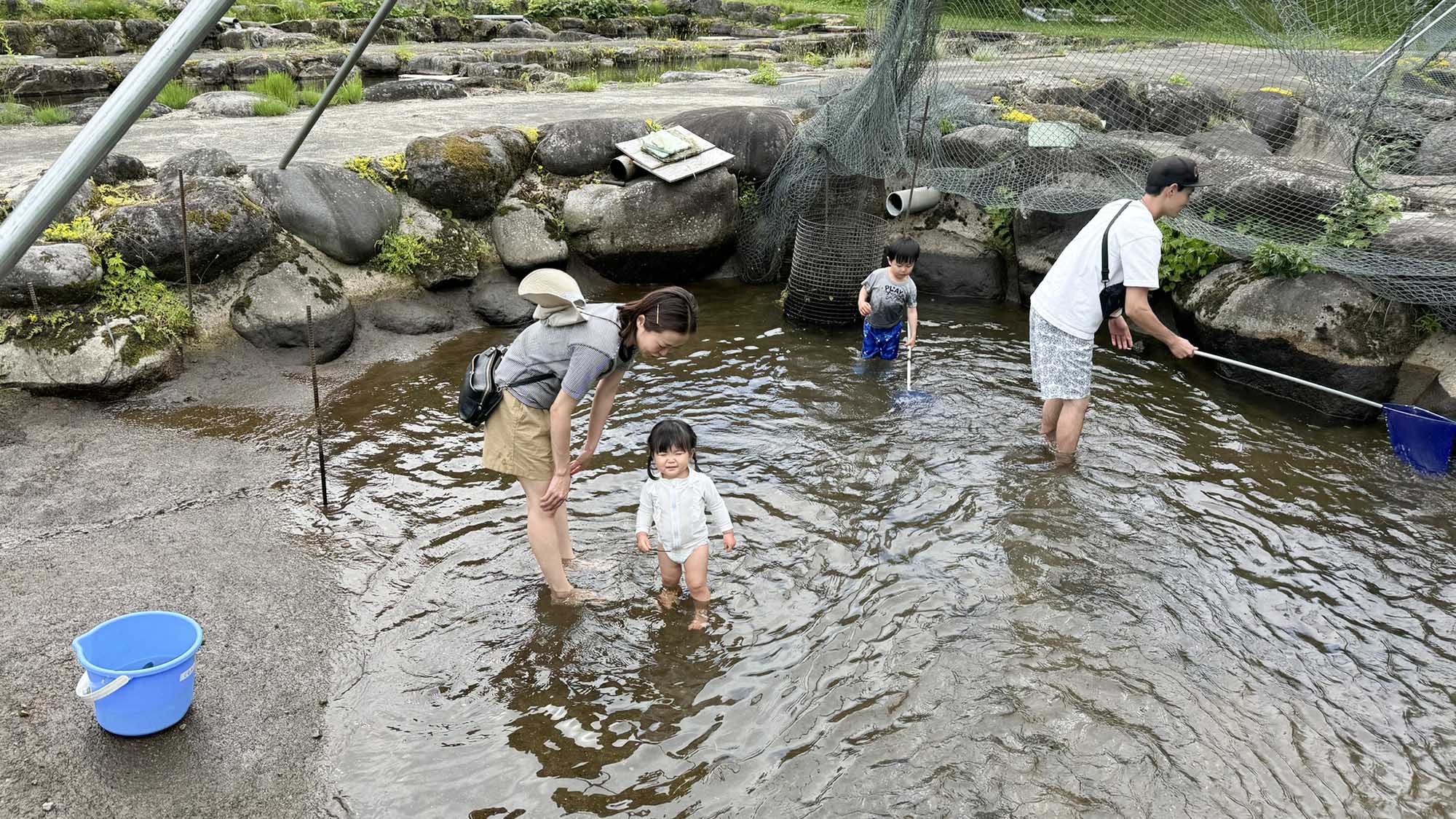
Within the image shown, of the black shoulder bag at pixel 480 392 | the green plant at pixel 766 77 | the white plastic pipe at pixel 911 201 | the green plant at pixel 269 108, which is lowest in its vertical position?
the black shoulder bag at pixel 480 392

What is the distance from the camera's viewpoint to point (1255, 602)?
524cm

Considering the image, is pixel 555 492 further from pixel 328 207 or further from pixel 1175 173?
pixel 328 207

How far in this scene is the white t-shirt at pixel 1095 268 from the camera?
225 inches

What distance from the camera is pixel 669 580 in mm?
5078

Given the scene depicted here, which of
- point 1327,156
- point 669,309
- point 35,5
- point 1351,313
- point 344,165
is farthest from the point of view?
point 35,5

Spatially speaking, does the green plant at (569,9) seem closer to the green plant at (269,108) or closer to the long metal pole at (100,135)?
the green plant at (269,108)

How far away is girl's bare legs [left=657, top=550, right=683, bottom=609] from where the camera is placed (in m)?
4.97

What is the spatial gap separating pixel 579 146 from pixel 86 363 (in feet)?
16.9

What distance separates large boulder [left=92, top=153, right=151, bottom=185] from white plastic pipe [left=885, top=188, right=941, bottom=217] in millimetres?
7078

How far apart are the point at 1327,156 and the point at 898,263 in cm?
624

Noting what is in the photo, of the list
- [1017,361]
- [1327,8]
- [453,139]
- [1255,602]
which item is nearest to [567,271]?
[453,139]

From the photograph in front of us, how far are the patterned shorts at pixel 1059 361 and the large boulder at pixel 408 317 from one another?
5.44 metres

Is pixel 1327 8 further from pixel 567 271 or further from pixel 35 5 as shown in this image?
pixel 35 5

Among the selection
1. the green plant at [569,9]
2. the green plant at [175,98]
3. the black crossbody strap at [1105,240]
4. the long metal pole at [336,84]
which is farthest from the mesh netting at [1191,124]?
the green plant at [569,9]
